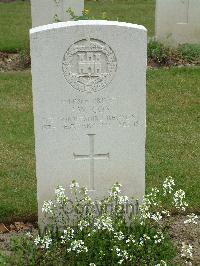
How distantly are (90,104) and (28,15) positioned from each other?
1078cm

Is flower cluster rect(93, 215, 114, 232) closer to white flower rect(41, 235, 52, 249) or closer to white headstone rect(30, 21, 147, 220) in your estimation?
white flower rect(41, 235, 52, 249)

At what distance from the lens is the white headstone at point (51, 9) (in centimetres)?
1012

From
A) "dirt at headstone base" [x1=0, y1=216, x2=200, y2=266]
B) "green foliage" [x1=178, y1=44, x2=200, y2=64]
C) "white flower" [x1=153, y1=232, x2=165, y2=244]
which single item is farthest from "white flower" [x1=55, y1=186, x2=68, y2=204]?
"green foliage" [x1=178, y1=44, x2=200, y2=64]

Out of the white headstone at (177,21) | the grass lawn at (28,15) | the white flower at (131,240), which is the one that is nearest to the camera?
the white flower at (131,240)

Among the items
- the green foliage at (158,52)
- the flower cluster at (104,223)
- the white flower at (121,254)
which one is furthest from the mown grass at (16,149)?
the green foliage at (158,52)

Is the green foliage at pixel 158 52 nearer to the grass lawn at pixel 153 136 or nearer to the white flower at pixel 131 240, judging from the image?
the grass lawn at pixel 153 136

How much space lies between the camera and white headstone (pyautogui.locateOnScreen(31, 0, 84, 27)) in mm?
10117

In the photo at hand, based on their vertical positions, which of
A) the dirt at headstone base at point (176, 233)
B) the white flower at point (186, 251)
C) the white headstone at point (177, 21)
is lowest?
the dirt at headstone base at point (176, 233)

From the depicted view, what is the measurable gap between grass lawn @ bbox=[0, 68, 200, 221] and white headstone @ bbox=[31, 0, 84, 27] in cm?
110

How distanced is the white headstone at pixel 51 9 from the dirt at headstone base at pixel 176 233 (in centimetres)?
555

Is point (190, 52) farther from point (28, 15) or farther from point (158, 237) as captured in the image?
point (158, 237)

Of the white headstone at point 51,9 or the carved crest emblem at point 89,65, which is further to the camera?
the white headstone at point 51,9

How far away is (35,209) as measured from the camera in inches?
215

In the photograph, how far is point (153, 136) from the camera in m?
7.29
